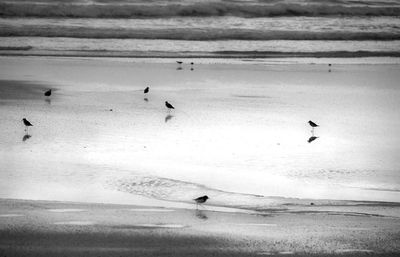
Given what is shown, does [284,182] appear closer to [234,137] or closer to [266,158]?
[266,158]

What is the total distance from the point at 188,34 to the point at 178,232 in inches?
855

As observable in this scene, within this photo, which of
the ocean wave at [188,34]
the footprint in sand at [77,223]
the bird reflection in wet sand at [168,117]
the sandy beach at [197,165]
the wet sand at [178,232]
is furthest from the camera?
the ocean wave at [188,34]

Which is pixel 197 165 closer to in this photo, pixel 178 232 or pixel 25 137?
pixel 25 137

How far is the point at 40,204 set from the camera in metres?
7.60

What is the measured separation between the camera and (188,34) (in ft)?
92.1

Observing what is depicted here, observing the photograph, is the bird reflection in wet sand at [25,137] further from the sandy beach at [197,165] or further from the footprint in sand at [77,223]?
the footprint in sand at [77,223]

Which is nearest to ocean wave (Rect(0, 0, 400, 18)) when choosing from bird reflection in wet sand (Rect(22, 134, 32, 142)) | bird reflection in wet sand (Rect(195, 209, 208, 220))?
bird reflection in wet sand (Rect(22, 134, 32, 142))

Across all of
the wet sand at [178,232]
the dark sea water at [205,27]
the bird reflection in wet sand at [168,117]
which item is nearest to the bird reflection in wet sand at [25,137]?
the bird reflection in wet sand at [168,117]

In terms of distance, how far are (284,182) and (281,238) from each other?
2450 millimetres

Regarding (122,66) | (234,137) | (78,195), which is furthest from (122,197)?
(122,66)

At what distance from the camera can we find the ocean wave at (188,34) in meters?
27.3

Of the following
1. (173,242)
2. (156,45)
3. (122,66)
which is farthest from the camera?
(156,45)

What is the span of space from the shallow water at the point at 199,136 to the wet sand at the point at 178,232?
1.87 feet

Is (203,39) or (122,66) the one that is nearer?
(122,66)
